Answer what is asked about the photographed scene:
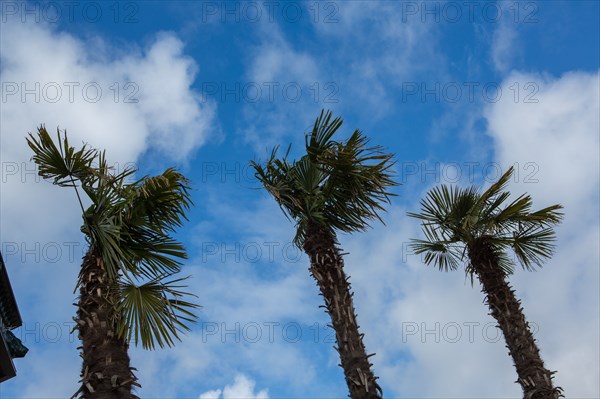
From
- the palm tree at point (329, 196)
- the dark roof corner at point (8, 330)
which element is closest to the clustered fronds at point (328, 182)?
the palm tree at point (329, 196)

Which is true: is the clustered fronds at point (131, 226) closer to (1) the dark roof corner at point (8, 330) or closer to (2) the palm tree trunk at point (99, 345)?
(2) the palm tree trunk at point (99, 345)

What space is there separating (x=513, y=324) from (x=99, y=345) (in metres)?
8.06

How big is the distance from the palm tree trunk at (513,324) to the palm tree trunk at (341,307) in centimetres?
384

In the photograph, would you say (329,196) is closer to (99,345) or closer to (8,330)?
(99,345)

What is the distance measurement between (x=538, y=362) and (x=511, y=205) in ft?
11.1

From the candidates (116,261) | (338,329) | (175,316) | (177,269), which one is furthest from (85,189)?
(338,329)

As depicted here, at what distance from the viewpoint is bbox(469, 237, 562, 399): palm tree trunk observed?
10461 mm

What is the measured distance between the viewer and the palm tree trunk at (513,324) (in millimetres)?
10461

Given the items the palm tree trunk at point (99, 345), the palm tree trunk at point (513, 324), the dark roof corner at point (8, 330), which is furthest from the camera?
the dark roof corner at point (8, 330)

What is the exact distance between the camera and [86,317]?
773 cm

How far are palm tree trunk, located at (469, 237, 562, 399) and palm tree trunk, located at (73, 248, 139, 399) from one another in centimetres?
742

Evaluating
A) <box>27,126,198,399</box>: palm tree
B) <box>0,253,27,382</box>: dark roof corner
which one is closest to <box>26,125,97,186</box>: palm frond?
<box>27,126,198,399</box>: palm tree

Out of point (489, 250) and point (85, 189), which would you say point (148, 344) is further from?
point (489, 250)

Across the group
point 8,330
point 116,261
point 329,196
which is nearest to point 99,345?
point 116,261
